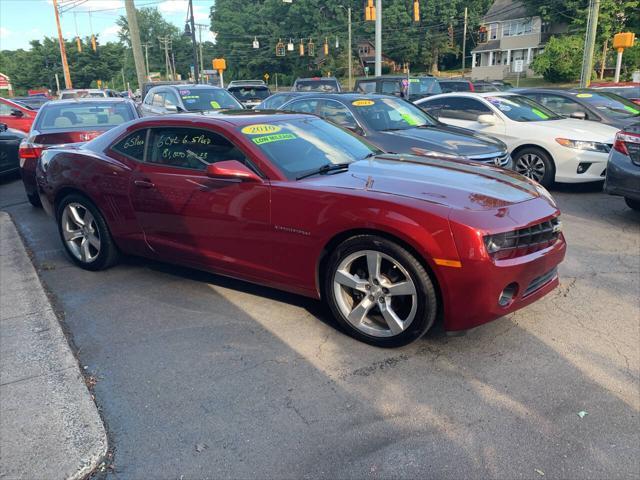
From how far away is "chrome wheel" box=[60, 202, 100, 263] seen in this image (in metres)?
5.25

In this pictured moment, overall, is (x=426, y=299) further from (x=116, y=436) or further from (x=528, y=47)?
(x=528, y=47)

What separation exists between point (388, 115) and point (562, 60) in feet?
138

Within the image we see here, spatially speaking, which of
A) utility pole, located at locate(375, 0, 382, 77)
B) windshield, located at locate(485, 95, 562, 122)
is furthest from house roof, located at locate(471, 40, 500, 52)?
windshield, located at locate(485, 95, 562, 122)

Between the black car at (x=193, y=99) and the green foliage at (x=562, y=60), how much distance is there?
127 feet

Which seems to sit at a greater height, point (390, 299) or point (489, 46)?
point (489, 46)

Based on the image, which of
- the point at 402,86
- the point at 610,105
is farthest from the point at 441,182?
the point at 402,86

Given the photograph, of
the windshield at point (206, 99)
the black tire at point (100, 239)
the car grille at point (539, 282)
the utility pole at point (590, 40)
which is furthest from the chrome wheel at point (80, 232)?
the utility pole at point (590, 40)

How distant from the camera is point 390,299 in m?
3.59

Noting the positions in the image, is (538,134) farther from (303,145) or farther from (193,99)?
(193,99)

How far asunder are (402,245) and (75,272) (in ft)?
11.6

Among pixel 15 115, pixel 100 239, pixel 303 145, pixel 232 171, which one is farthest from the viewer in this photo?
pixel 15 115

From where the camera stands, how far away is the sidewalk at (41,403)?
2629 millimetres

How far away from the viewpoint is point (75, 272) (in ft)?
17.7

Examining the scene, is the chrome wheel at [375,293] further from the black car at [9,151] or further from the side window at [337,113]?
the black car at [9,151]
